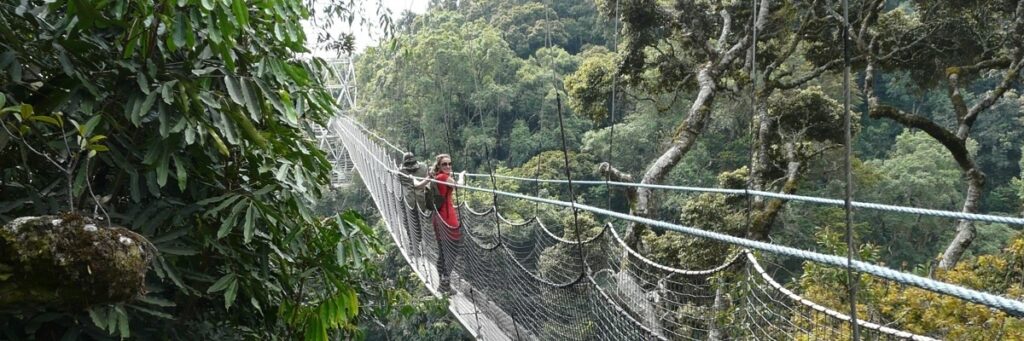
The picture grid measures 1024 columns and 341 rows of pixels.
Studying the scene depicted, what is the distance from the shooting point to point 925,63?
4.67m

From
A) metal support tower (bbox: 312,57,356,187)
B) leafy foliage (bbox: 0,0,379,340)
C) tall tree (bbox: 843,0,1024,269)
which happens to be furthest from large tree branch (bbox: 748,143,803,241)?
leafy foliage (bbox: 0,0,379,340)

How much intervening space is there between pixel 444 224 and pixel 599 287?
3.84 ft

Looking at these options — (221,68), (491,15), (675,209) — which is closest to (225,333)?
(221,68)

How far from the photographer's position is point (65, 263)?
2.54 feet

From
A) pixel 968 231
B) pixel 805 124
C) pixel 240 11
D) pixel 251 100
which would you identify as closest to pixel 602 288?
pixel 251 100

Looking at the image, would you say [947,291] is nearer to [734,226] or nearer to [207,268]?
[207,268]

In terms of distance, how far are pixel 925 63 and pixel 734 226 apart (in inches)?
63.5

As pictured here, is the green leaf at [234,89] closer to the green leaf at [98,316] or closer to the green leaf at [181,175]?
the green leaf at [181,175]

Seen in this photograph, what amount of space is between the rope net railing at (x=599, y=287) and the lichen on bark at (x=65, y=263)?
2.34ft

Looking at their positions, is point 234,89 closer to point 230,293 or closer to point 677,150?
point 230,293

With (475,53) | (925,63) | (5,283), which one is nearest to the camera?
(5,283)

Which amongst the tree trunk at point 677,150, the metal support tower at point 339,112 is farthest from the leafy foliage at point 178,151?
the tree trunk at point 677,150

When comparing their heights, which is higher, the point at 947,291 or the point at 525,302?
the point at 947,291

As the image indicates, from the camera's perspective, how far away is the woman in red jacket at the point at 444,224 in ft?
9.27
